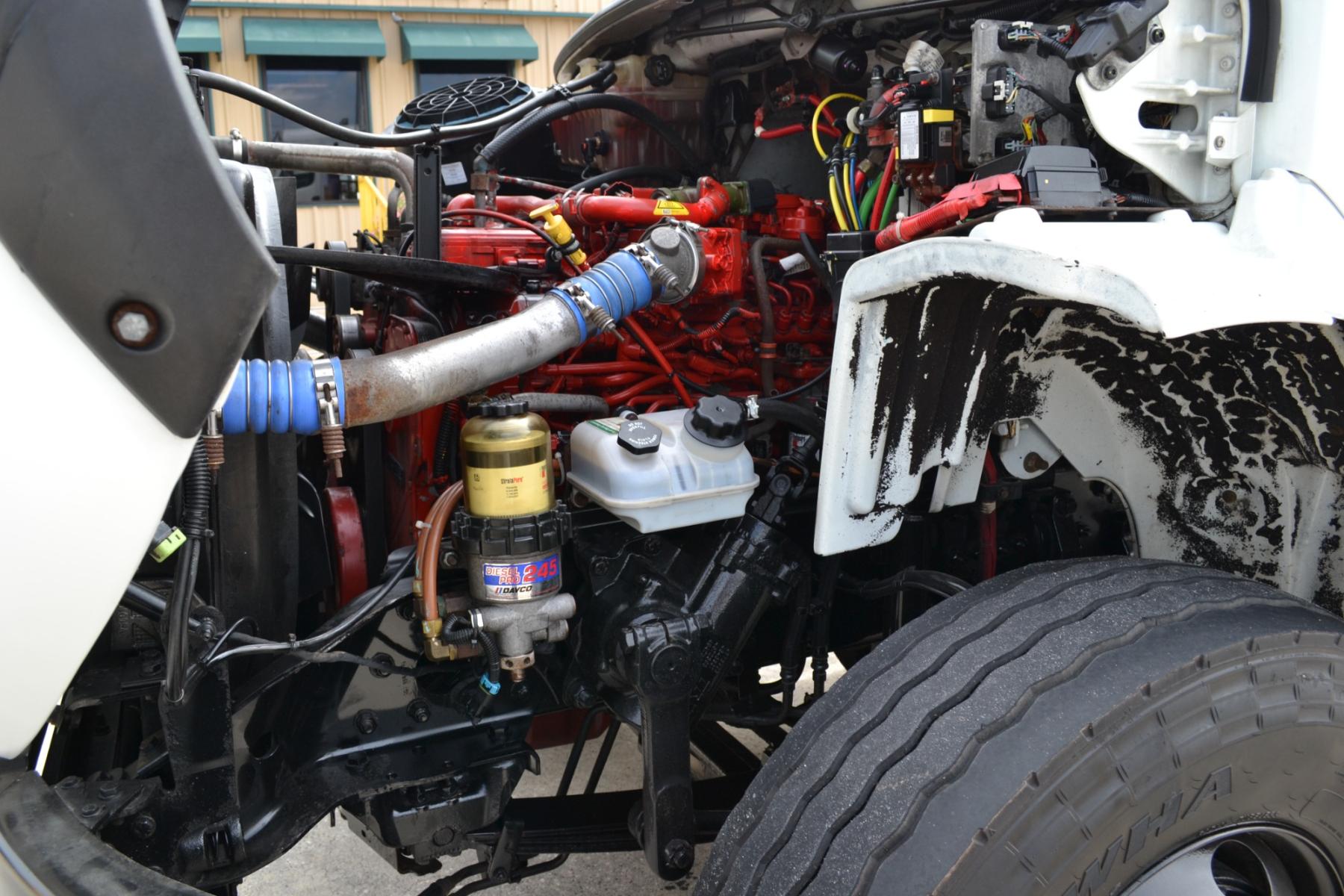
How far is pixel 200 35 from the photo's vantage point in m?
11.0

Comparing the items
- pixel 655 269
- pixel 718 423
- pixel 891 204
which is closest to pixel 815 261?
pixel 891 204

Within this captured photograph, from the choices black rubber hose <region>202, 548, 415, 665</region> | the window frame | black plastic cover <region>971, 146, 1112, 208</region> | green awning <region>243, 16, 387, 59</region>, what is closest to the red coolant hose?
black plastic cover <region>971, 146, 1112, 208</region>

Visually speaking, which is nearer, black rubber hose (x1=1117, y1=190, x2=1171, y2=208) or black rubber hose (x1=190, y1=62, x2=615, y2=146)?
black rubber hose (x1=1117, y1=190, x2=1171, y2=208)

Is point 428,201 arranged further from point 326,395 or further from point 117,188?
point 117,188

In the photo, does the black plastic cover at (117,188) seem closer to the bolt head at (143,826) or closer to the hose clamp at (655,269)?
the bolt head at (143,826)

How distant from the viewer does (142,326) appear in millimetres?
1015

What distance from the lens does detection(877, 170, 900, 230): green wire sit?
2205 mm

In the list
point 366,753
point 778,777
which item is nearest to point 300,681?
point 366,753

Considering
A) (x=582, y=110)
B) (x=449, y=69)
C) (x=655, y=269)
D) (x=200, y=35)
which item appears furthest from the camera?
(x=449, y=69)

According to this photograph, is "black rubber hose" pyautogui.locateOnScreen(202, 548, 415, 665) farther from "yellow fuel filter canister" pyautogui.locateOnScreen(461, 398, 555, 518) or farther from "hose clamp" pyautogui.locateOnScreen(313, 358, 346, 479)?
"hose clamp" pyautogui.locateOnScreen(313, 358, 346, 479)

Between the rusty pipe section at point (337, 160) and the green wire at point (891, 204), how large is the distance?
1.31 meters

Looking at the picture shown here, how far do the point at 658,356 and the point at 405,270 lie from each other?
0.58 meters

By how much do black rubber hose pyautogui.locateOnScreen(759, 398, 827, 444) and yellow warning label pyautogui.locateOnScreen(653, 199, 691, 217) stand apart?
52 cm

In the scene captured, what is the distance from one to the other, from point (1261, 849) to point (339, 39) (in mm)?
11709
